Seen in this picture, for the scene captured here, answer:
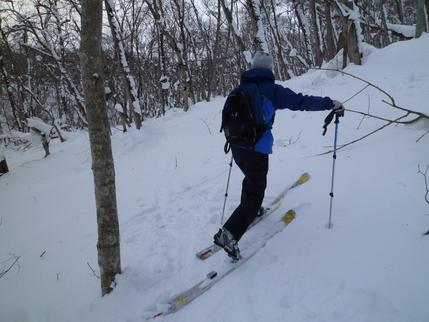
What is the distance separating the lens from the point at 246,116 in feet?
8.54

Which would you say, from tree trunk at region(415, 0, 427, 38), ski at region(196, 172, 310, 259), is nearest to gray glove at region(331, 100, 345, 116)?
ski at region(196, 172, 310, 259)

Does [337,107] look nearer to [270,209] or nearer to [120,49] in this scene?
[270,209]

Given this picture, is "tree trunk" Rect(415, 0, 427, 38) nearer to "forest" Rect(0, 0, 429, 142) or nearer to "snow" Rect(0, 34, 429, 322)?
"forest" Rect(0, 0, 429, 142)

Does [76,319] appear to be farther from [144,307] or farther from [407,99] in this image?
[407,99]

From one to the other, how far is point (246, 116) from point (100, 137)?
1.52 metres

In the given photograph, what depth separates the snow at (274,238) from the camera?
2.08 m

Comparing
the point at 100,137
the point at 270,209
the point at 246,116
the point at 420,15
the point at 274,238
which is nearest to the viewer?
the point at 100,137

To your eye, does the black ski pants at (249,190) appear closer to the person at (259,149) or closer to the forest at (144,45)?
the person at (259,149)

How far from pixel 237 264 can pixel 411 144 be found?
10.4 feet

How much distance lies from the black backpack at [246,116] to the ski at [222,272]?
116 cm

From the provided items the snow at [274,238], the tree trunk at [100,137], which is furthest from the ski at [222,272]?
the tree trunk at [100,137]

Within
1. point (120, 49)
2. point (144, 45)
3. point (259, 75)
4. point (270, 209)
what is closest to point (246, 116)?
point (259, 75)

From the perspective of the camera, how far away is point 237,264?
8.86 ft

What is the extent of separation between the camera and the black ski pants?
8.89ft
